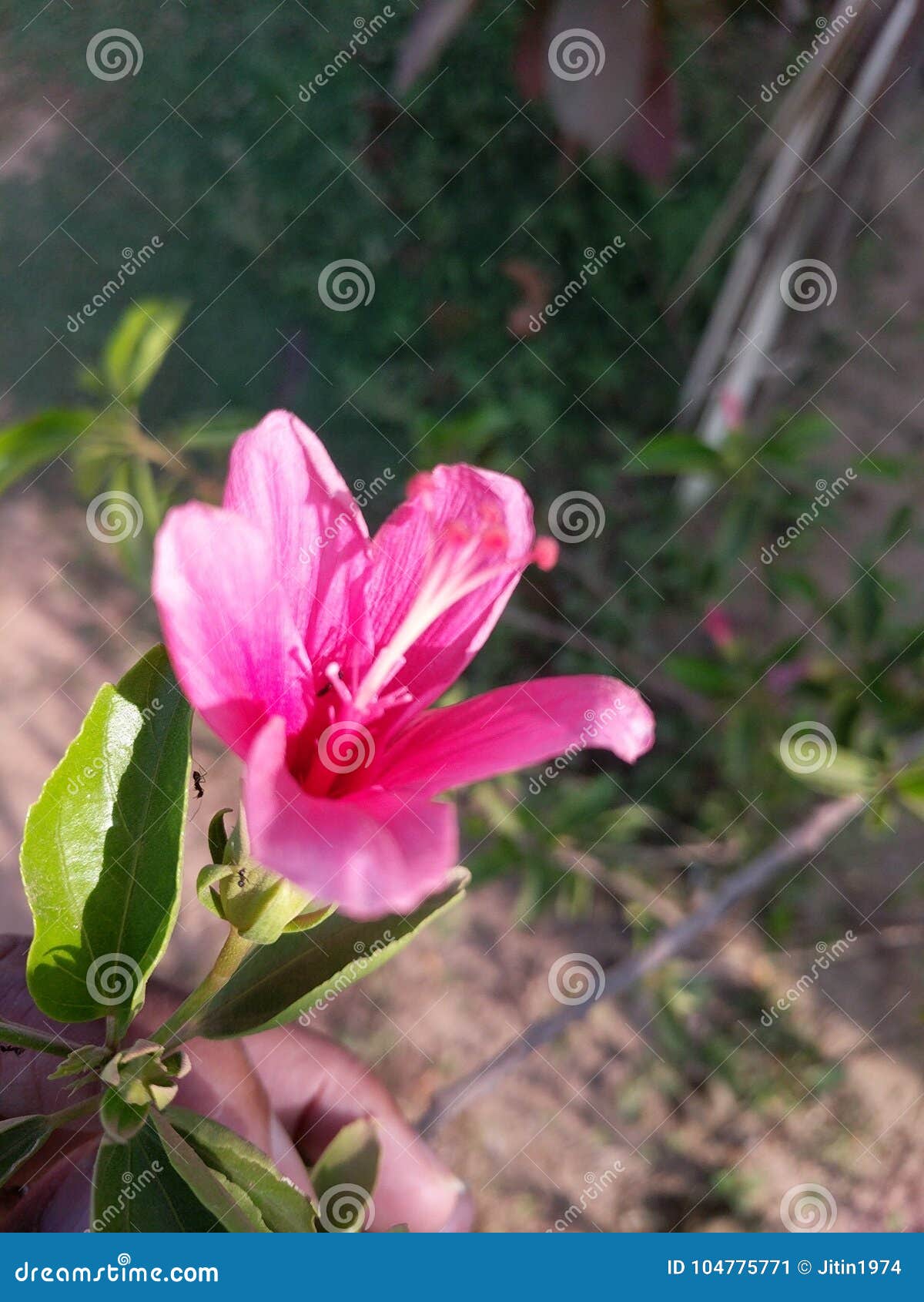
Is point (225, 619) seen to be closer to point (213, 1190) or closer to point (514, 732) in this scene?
point (514, 732)

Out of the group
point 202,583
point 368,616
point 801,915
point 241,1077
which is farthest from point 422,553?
point 801,915

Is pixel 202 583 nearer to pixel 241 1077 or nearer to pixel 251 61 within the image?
pixel 241 1077

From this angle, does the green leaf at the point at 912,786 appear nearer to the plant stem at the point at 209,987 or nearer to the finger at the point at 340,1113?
the finger at the point at 340,1113

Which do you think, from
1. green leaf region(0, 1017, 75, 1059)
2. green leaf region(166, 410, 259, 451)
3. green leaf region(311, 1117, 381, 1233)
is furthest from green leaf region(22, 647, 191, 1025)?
green leaf region(166, 410, 259, 451)

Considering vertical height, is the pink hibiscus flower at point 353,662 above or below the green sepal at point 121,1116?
above

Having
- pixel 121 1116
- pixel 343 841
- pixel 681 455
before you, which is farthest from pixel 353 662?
pixel 681 455

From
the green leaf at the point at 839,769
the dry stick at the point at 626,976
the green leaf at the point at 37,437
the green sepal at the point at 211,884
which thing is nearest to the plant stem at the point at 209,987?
the green sepal at the point at 211,884

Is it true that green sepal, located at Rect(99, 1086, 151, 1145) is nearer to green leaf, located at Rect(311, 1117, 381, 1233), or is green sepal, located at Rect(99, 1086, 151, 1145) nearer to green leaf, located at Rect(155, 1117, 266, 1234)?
green leaf, located at Rect(155, 1117, 266, 1234)
